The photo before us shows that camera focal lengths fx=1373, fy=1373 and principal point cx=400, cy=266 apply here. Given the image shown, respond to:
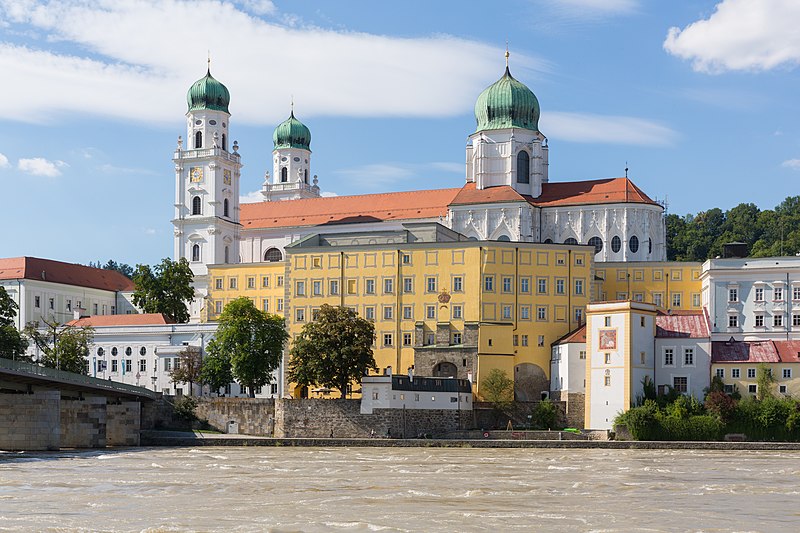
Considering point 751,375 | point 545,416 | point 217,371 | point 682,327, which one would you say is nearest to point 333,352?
point 217,371

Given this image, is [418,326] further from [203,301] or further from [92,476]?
[92,476]

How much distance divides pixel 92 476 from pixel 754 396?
40.4 metres

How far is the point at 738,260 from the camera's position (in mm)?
90562

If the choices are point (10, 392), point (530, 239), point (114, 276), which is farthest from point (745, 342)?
point (114, 276)

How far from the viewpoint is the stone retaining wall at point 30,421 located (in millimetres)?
69750

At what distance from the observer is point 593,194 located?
110 meters

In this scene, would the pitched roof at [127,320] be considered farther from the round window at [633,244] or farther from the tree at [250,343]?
the round window at [633,244]

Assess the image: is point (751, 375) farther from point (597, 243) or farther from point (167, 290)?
point (167, 290)

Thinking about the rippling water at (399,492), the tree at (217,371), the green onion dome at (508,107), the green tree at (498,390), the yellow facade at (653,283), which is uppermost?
the green onion dome at (508,107)

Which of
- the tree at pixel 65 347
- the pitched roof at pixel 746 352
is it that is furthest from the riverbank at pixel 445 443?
the tree at pixel 65 347

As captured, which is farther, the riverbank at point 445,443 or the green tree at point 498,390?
the green tree at point 498,390

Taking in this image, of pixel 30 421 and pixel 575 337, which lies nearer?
pixel 30 421

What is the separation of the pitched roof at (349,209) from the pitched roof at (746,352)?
125 feet

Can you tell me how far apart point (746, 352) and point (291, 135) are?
86.5m
